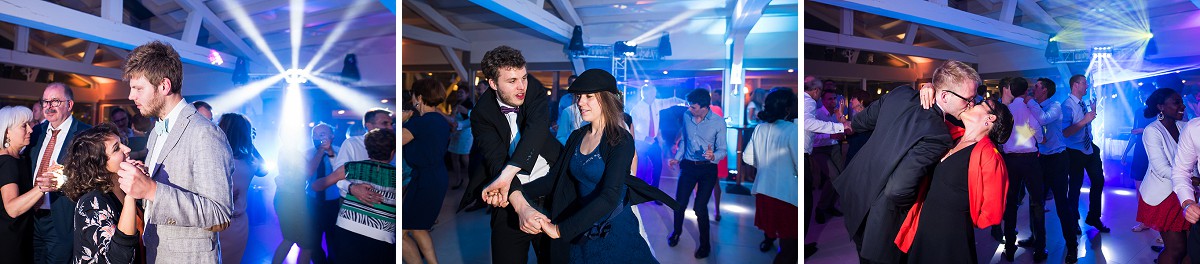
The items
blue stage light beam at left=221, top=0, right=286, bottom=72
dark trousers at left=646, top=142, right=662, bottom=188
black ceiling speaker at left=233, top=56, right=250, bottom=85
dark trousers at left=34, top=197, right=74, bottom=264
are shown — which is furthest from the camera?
blue stage light beam at left=221, top=0, right=286, bottom=72

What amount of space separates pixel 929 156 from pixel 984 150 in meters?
0.24

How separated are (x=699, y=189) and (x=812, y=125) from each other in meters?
0.76

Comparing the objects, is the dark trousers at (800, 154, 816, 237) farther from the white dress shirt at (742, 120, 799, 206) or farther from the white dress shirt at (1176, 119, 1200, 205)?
the white dress shirt at (1176, 119, 1200, 205)

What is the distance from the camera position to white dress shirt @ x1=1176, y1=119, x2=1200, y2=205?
3.09m

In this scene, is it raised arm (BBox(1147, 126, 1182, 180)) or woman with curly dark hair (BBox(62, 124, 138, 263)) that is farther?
raised arm (BBox(1147, 126, 1182, 180))

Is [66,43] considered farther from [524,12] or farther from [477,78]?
[524,12]

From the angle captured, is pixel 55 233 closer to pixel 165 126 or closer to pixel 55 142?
pixel 55 142

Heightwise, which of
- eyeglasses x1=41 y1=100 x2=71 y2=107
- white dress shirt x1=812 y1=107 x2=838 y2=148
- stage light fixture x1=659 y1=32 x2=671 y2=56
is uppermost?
stage light fixture x1=659 y1=32 x2=671 y2=56

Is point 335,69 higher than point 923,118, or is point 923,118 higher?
point 335,69

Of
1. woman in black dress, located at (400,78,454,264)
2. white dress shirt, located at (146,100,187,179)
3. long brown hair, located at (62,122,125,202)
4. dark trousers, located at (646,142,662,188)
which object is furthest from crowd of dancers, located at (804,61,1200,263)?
long brown hair, located at (62,122,125,202)

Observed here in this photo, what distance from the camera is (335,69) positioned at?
4113mm

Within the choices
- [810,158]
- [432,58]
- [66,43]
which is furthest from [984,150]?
[66,43]

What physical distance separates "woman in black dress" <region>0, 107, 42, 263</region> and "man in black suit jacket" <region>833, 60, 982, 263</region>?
431 cm

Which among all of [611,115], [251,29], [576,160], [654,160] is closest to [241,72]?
[251,29]
